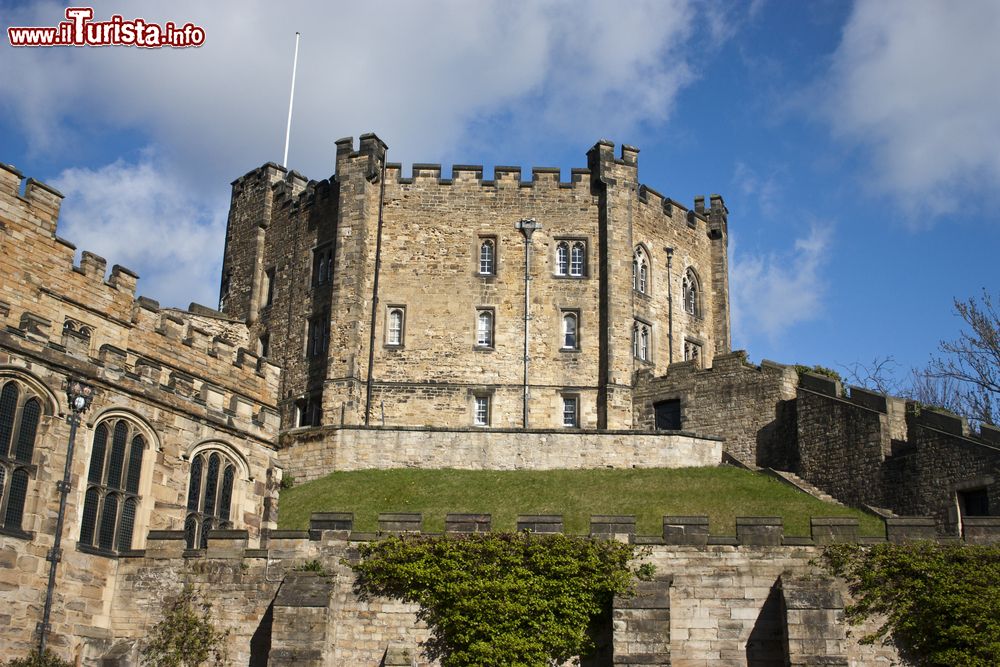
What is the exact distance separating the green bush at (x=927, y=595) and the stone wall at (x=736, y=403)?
56.3ft

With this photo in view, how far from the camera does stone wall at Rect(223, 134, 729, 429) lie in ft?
148

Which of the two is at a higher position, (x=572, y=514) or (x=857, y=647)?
(x=572, y=514)

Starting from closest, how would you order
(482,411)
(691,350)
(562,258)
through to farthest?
(482,411), (562,258), (691,350)

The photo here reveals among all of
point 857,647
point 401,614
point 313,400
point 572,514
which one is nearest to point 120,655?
point 401,614

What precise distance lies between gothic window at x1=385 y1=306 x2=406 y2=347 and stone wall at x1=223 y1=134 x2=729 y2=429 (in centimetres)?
8

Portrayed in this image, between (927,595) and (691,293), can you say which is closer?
(927,595)

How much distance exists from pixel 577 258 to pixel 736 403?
862 centimetres

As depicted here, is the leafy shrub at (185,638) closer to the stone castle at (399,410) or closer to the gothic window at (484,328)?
the stone castle at (399,410)

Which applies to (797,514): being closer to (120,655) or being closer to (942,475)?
(942,475)

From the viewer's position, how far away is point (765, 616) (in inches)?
949

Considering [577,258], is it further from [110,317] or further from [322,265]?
[110,317]

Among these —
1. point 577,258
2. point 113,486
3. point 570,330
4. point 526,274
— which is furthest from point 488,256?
point 113,486

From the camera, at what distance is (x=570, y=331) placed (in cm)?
4644

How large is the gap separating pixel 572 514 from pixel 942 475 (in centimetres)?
1106
